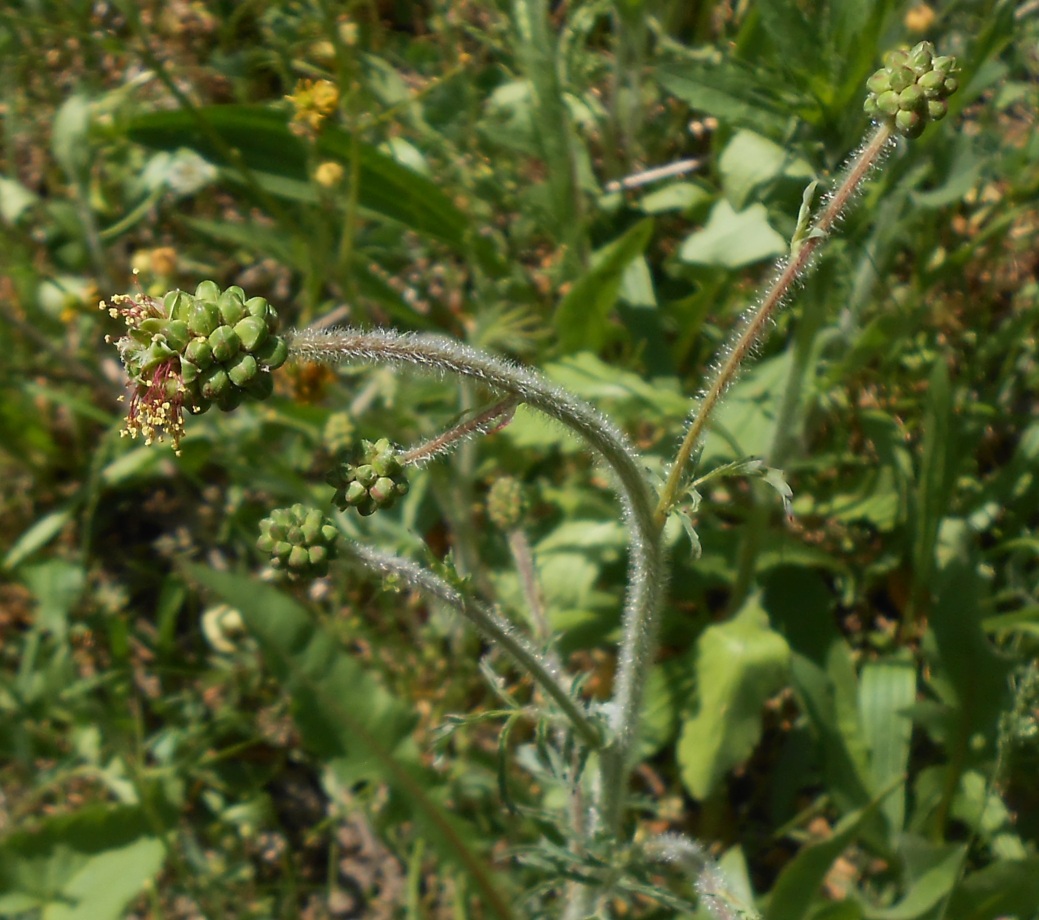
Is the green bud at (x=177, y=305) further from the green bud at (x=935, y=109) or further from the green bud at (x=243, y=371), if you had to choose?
the green bud at (x=935, y=109)

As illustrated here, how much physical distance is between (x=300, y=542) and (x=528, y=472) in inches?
90.9

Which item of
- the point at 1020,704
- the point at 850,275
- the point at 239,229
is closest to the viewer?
the point at 1020,704

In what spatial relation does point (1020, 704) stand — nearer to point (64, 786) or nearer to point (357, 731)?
point (357, 731)

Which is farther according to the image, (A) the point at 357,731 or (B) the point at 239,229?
(B) the point at 239,229

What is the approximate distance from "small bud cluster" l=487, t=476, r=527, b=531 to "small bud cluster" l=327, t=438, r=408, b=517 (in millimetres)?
1374

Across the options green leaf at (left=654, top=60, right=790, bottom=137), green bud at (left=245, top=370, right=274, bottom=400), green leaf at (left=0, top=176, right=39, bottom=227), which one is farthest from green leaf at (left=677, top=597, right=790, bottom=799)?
green leaf at (left=0, top=176, right=39, bottom=227)

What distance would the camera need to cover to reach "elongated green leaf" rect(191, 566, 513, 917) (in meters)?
3.64

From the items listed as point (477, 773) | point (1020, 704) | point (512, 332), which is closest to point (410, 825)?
point (477, 773)

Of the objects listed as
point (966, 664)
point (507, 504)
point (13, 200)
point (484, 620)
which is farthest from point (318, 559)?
point (13, 200)

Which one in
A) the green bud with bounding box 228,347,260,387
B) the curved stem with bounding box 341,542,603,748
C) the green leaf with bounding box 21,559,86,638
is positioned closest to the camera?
the green bud with bounding box 228,347,260,387

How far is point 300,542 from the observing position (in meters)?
2.11

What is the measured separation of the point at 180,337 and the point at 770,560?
269cm

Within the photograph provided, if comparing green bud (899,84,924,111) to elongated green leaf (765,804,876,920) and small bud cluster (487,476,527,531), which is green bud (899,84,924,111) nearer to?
small bud cluster (487,476,527,531)

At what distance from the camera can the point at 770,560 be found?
12.4 ft
